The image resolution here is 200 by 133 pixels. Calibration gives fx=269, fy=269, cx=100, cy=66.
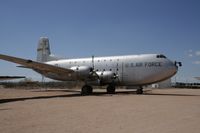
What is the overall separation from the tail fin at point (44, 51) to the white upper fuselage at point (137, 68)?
9.62 meters

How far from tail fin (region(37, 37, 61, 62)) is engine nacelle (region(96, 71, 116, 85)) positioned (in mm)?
10927

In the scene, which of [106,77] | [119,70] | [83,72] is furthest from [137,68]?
[83,72]

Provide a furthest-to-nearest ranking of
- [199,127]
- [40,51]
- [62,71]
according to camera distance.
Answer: [40,51]
[62,71]
[199,127]

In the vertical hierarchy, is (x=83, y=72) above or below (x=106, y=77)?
above

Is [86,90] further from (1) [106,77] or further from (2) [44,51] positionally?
(2) [44,51]

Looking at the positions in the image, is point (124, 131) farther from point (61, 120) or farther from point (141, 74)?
point (141, 74)

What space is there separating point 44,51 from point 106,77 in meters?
13.5

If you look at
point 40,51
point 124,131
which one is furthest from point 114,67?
point 124,131

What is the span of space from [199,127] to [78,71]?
19366mm

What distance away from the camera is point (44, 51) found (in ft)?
124

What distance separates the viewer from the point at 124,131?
727 centimetres

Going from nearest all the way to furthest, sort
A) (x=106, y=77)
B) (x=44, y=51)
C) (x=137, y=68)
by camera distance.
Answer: (x=137, y=68) → (x=106, y=77) → (x=44, y=51)

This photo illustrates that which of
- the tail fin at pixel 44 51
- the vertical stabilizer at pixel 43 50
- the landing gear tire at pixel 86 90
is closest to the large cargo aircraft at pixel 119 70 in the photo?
the landing gear tire at pixel 86 90

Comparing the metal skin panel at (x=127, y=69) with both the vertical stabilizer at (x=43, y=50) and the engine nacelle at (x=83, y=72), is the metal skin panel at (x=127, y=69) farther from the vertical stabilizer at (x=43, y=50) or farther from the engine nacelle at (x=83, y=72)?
the vertical stabilizer at (x=43, y=50)
